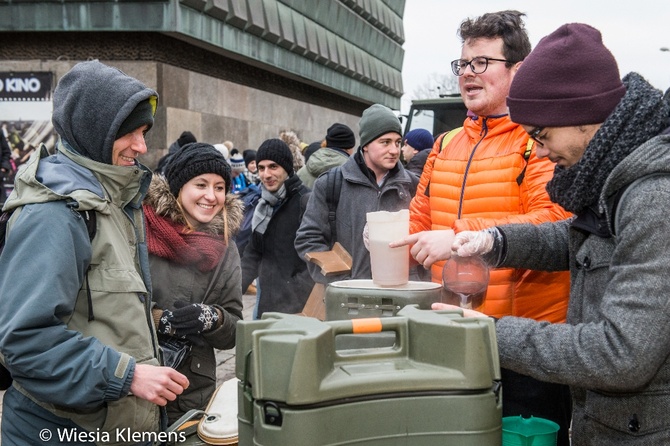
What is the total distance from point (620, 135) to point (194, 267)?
214 cm

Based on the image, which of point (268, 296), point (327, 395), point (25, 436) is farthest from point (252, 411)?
point (268, 296)

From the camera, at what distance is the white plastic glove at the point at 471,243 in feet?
8.20

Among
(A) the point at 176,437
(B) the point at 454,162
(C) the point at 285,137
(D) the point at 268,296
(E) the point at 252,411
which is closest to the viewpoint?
(E) the point at 252,411

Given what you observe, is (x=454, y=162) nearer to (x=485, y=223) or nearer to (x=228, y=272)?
(x=485, y=223)

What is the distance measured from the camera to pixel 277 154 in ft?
21.0

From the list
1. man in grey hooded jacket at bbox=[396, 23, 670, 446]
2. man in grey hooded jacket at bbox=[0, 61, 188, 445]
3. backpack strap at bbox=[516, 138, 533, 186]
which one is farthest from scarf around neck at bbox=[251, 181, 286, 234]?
man in grey hooded jacket at bbox=[396, 23, 670, 446]

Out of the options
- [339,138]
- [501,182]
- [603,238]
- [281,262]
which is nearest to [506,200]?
[501,182]

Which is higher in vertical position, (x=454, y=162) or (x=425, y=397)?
(x=454, y=162)

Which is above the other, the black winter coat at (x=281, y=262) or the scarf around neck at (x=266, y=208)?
the scarf around neck at (x=266, y=208)

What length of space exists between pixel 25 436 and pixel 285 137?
6739 millimetres

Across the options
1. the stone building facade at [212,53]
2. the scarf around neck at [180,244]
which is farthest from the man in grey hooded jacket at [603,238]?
the stone building facade at [212,53]

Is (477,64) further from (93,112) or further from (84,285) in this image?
(84,285)

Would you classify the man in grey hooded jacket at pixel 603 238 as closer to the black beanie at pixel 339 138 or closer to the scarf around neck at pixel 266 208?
the scarf around neck at pixel 266 208

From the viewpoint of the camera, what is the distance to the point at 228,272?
12.0 feet
